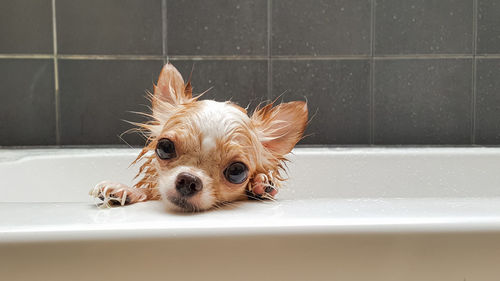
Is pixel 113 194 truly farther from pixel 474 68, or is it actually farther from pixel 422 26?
pixel 474 68

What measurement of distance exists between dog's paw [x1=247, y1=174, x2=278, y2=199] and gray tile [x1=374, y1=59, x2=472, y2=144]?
136cm

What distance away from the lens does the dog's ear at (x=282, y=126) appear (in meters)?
1.21

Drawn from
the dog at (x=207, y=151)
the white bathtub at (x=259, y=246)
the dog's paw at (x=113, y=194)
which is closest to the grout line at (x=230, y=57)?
the dog at (x=207, y=151)

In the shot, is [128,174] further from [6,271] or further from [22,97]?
[6,271]

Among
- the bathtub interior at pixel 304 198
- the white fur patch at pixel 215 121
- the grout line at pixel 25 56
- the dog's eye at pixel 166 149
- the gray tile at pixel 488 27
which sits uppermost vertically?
the gray tile at pixel 488 27

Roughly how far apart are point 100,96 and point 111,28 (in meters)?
0.32

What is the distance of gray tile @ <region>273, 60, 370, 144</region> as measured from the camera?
2322 mm

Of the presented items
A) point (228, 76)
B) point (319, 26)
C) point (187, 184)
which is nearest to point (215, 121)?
point (187, 184)

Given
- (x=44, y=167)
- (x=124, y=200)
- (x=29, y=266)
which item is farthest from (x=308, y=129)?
(x=29, y=266)

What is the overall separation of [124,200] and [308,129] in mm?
1516

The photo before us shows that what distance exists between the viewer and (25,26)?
225 centimetres

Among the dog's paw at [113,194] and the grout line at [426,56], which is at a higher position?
the grout line at [426,56]

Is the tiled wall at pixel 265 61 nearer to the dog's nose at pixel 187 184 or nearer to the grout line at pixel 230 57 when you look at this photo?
the grout line at pixel 230 57

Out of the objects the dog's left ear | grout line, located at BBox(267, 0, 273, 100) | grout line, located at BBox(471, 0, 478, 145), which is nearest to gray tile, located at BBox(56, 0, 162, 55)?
grout line, located at BBox(267, 0, 273, 100)
